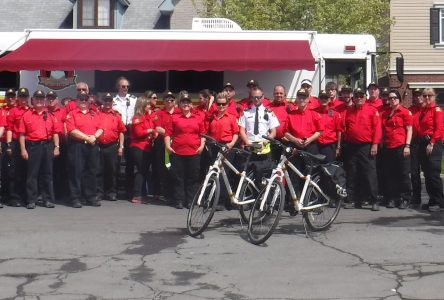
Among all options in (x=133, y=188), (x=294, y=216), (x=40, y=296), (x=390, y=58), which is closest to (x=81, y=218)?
(x=133, y=188)

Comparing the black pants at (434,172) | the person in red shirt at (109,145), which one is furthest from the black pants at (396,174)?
the person in red shirt at (109,145)

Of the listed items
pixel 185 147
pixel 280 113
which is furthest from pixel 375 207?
pixel 185 147

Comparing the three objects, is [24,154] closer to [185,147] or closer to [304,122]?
[185,147]

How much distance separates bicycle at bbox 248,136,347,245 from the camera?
9727mm

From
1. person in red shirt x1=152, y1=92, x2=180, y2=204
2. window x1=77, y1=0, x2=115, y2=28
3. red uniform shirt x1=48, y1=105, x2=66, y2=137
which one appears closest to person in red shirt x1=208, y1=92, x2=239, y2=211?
person in red shirt x1=152, y1=92, x2=180, y2=204

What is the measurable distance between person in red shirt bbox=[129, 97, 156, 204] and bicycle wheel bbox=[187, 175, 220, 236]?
3547 millimetres

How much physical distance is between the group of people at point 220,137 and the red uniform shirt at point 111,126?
16mm

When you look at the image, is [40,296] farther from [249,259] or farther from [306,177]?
[306,177]

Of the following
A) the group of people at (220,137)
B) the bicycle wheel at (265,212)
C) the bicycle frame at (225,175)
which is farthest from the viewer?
the group of people at (220,137)

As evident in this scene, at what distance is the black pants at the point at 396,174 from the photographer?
12703mm

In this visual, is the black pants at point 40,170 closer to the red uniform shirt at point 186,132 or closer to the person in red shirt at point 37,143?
the person in red shirt at point 37,143

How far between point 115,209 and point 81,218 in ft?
3.30

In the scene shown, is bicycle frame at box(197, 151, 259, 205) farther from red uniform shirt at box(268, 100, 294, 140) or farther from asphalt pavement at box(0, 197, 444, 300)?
red uniform shirt at box(268, 100, 294, 140)

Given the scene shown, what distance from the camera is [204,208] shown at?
33.3ft
